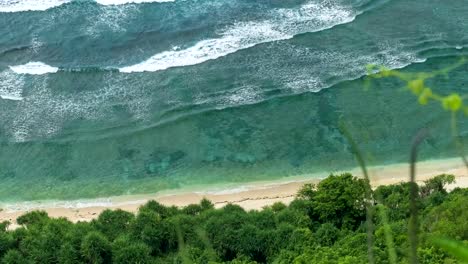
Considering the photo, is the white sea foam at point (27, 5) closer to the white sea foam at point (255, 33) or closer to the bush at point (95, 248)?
the white sea foam at point (255, 33)

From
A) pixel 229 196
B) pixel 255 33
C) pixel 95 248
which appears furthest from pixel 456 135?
pixel 255 33

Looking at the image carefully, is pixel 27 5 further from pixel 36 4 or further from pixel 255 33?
pixel 255 33

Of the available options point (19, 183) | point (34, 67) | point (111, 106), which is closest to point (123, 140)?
point (111, 106)

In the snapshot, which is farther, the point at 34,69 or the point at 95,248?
the point at 34,69

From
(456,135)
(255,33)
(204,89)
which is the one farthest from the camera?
(255,33)

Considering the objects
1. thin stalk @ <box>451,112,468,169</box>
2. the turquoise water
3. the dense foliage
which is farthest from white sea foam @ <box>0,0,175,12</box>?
thin stalk @ <box>451,112,468,169</box>

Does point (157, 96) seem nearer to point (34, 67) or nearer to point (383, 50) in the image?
point (34, 67)

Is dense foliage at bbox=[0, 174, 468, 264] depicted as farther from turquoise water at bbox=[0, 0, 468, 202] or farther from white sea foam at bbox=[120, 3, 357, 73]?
white sea foam at bbox=[120, 3, 357, 73]
